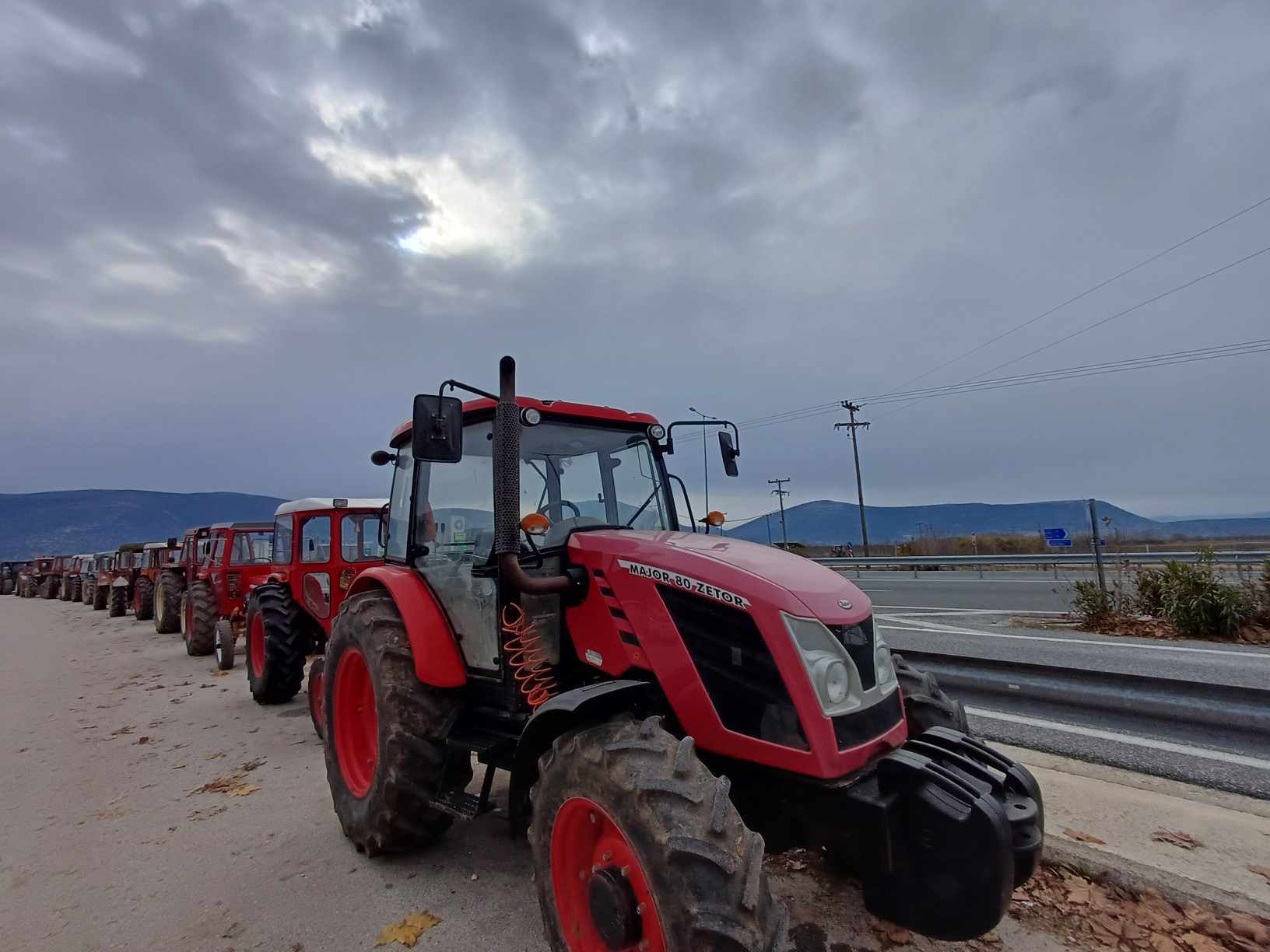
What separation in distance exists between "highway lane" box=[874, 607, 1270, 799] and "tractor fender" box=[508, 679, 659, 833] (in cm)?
238

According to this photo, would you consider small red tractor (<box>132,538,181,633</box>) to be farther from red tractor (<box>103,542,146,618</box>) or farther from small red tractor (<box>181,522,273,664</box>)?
small red tractor (<box>181,522,273,664</box>)

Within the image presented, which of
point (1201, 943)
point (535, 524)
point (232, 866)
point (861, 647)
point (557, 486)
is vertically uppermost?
point (557, 486)

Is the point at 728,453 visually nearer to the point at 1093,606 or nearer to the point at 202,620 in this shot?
the point at 1093,606

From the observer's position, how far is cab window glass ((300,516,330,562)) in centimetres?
795

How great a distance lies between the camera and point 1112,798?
3.34 m

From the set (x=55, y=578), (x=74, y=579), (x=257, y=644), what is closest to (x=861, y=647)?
(x=257, y=644)

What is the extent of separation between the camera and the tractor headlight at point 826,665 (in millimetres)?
2131

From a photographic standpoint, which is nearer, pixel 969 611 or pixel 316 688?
pixel 316 688

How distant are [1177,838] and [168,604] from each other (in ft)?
51.3

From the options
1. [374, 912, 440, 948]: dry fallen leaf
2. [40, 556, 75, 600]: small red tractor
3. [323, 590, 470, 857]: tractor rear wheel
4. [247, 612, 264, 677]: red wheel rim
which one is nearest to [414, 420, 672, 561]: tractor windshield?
[323, 590, 470, 857]: tractor rear wheel

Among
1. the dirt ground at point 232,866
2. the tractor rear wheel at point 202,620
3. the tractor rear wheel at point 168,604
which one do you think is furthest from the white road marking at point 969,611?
the tractor rear wheel at point 168,604

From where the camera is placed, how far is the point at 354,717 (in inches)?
152

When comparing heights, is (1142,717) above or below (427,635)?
below

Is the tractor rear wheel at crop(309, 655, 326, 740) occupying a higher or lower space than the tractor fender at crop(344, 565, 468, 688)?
lower
